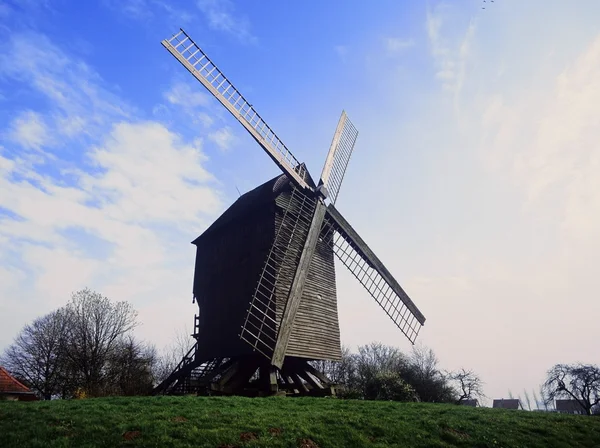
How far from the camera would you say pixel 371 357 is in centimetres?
7275

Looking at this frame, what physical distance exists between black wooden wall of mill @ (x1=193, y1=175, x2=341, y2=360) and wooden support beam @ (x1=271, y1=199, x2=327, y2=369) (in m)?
0.59

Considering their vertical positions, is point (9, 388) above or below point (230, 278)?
below

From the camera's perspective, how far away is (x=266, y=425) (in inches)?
381

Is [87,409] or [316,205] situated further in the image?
[316,205]

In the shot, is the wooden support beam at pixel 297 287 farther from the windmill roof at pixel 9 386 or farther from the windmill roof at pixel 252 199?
the windmill roof at pixel 9 386

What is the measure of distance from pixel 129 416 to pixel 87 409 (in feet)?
5.56

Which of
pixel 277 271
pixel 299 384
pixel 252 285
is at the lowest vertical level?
pixel 299 384

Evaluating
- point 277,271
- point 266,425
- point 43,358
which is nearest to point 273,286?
point 277,271

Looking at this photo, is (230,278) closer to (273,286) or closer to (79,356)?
(273,286)

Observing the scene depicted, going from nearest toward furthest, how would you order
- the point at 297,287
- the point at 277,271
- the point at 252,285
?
1. the point at 297,287
2. the point at 277,271
3. the point at 252,285

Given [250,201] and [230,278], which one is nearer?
[230,278]

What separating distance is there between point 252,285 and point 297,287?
2178mm

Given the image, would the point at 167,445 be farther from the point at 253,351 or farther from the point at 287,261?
the point at 287,261

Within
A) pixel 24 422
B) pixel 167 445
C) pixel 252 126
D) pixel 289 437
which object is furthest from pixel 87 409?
pixel 252 126
